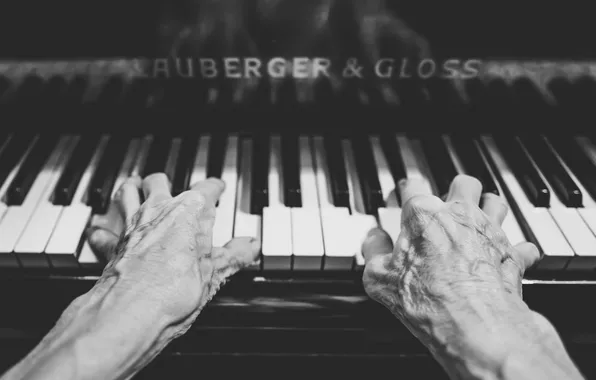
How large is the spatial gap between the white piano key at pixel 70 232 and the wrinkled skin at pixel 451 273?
0.74 metres

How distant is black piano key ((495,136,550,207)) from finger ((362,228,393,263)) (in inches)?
18.0

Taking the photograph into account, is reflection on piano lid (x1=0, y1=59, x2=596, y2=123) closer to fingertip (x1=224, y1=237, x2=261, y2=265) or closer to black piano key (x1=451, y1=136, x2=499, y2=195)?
black piano key (x1=451, y1=136, x2=499, y2=195)

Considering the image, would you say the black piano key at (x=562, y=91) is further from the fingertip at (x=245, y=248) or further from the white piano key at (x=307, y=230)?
the fingertip at (x=245, y=248)

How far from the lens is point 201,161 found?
1.38 meters

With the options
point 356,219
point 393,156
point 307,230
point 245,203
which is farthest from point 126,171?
point 393,156

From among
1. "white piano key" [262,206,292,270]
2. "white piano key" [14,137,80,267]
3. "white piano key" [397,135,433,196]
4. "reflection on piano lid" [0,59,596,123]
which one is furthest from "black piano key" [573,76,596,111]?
"white piano key" [14,137,80,267]

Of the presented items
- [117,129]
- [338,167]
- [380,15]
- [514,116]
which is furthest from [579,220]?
[117,129]

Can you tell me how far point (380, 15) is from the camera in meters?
1.19

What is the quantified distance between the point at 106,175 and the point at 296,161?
0.57 m

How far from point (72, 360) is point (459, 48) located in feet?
3.91

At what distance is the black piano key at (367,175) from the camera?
4.01ft

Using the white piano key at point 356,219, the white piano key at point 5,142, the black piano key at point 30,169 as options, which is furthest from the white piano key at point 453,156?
the white piano key at point 5,142

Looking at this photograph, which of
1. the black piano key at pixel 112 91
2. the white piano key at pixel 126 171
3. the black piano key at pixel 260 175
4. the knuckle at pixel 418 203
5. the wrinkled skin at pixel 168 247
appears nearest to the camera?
the wrinkled skin at pixel 168 247

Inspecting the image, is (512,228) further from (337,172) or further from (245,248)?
(245,248)
